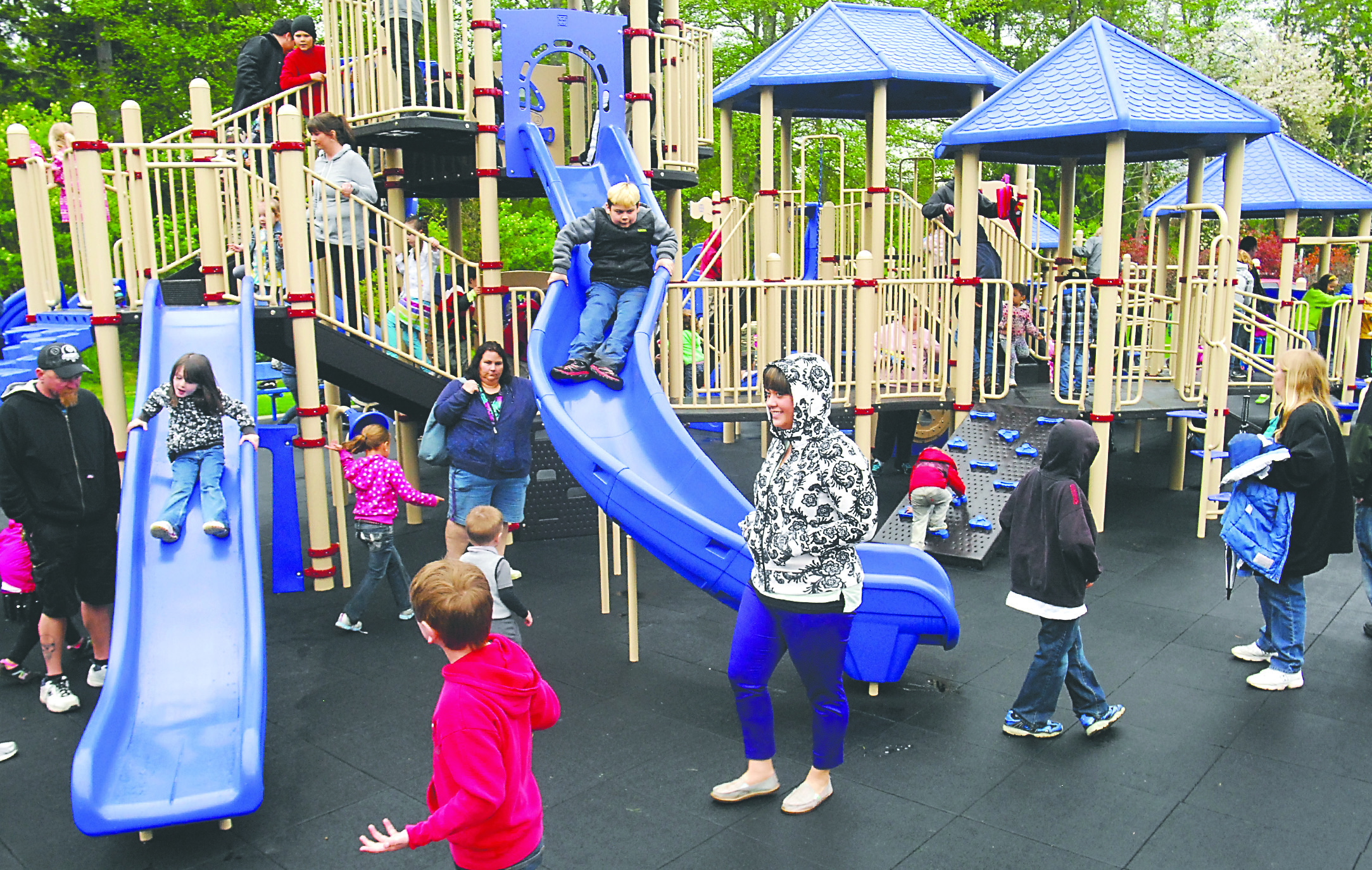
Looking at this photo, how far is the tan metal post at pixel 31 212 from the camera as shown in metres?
8.19

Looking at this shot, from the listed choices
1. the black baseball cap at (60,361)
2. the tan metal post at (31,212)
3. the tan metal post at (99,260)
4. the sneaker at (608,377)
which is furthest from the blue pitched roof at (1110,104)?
the tan metal post at (31,212)

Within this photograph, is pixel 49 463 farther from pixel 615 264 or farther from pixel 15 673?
pixel 615 264

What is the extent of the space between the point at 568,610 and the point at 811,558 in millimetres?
3674

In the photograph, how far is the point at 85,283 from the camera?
27.6ft

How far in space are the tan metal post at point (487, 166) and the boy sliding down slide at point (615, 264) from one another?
95 cm

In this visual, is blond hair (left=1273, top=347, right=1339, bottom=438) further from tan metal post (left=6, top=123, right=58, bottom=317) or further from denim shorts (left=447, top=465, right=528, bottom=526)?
tan metal post (left=6, top=123, right=58, bottom=317)

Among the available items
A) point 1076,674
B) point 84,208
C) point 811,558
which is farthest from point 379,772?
point 84,208

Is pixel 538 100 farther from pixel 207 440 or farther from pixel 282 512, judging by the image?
pixel 207 440

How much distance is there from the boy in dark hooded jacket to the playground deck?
0.27m

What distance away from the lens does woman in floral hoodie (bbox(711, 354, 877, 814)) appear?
422 centimetres

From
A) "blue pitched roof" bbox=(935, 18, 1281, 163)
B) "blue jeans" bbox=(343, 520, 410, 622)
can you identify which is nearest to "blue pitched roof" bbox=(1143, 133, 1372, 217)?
"blue pitched roof" bbox=(935, 18, 1281, 163)

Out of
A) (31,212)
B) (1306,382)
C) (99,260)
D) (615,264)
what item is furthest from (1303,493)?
(31,212)

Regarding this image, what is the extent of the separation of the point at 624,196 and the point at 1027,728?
5.07m

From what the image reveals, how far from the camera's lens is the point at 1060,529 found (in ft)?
16.0
